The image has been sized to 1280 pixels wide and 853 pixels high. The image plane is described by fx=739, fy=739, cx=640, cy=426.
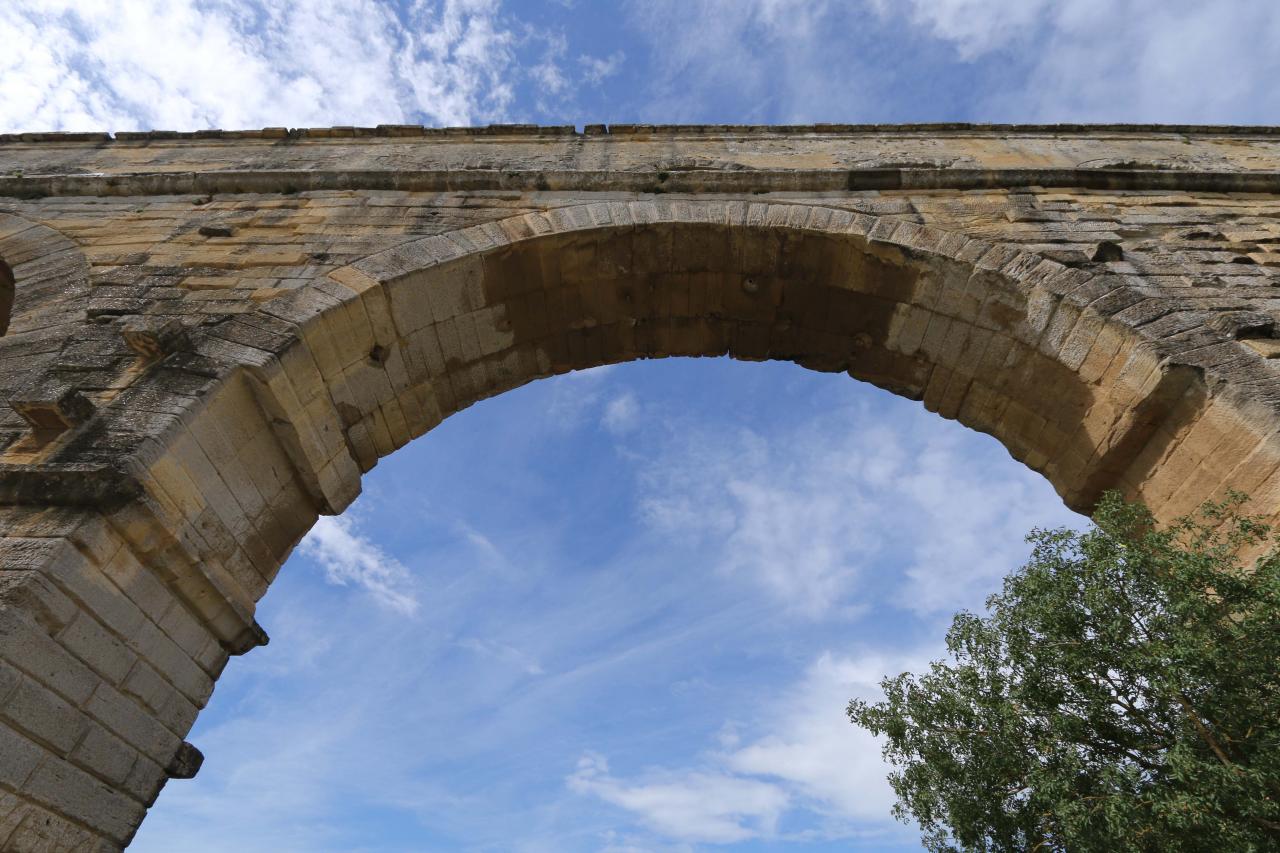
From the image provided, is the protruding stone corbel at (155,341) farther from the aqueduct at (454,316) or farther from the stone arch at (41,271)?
the stone arch at (41,271)

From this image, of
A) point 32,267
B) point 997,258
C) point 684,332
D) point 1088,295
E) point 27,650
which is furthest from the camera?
point 684,332

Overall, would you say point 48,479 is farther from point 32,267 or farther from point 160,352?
point 32,267

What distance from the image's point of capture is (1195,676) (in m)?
2.93

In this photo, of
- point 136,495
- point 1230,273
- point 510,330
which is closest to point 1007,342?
point 1230,273

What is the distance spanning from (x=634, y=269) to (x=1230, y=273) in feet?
12.2

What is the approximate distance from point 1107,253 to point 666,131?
3548mm

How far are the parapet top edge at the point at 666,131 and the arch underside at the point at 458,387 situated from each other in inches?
61.2

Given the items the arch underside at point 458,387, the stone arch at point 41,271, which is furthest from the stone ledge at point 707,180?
the stone arch at point 41,271

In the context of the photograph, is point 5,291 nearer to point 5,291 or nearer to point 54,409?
point 5,291

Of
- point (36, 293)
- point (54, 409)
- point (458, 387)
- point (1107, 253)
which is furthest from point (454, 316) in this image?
point (1107, 253)

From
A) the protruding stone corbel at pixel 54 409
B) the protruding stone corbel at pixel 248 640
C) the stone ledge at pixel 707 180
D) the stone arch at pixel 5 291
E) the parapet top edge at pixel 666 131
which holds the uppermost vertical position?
the parapet top edge at pixel 666 131

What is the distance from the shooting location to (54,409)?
3.31 meters

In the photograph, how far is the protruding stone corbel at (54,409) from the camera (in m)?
3.31

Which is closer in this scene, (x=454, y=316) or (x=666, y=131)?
(x=454, y=316)
